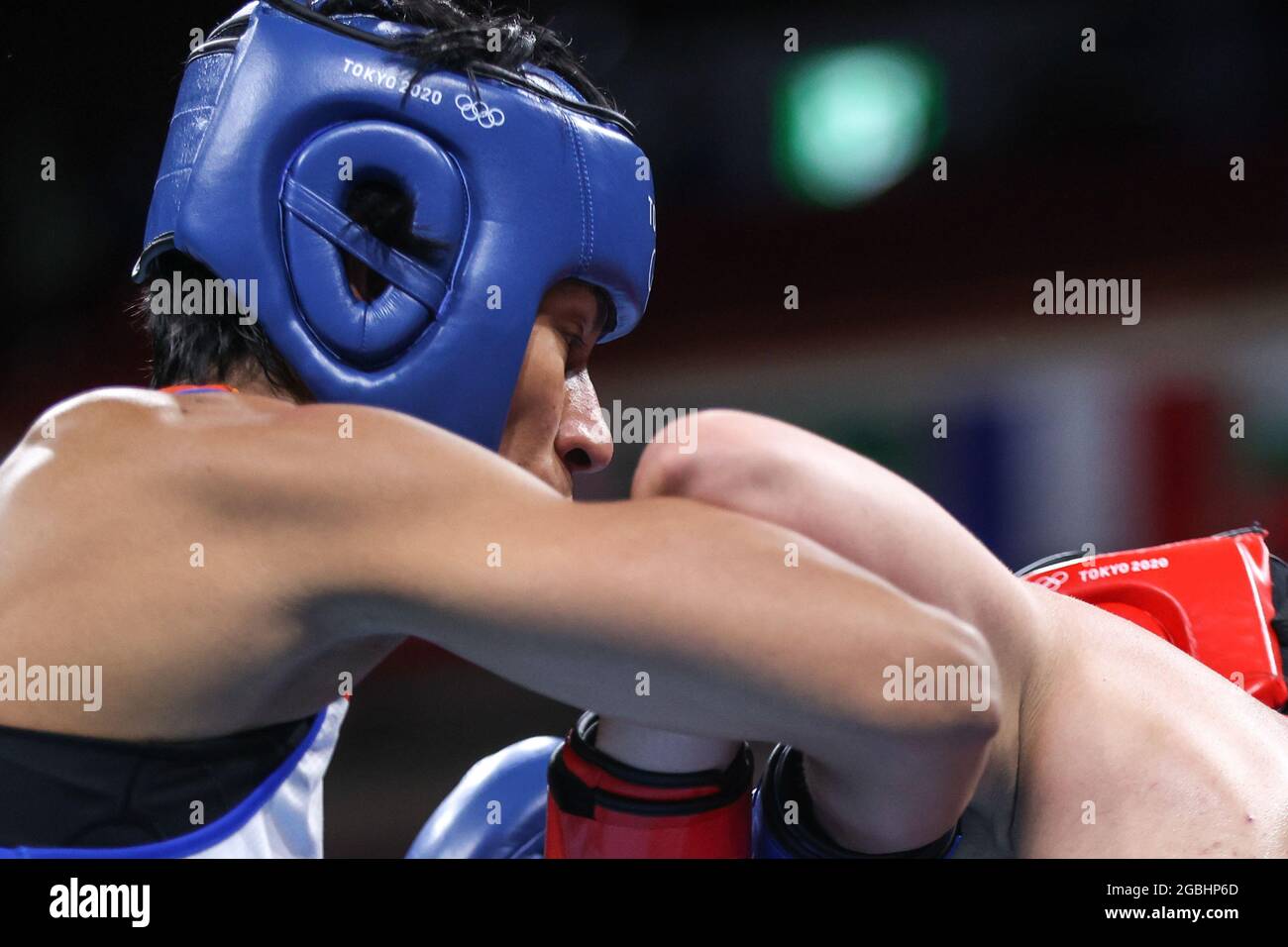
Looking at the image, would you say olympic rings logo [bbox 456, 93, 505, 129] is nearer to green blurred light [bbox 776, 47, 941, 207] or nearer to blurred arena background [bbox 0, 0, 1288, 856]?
blurred arena background [bbox 0, 0, 1288, 856]

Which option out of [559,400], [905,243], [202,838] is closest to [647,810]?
[202,838]

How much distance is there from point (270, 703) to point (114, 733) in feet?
0.44

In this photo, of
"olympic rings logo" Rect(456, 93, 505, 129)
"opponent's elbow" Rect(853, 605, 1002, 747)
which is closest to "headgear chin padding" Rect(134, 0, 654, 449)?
"olympic rings logo" Rect(456, 93, 505, 129)

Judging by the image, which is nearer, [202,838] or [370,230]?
[202,838]

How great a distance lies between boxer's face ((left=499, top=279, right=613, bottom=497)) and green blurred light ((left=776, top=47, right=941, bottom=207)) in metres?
3.32

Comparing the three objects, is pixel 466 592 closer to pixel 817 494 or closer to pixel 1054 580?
pixel 817 494

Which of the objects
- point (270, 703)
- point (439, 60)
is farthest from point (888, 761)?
point (439, 60)

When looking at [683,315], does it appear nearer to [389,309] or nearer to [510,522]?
[389,309]

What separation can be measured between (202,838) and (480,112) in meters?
0.83

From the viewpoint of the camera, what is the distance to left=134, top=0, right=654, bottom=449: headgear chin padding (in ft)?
4.29

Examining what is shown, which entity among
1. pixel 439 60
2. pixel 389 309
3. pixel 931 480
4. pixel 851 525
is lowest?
pixel 931 480

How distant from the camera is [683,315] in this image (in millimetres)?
4941

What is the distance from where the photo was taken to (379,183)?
1347 millimetres
